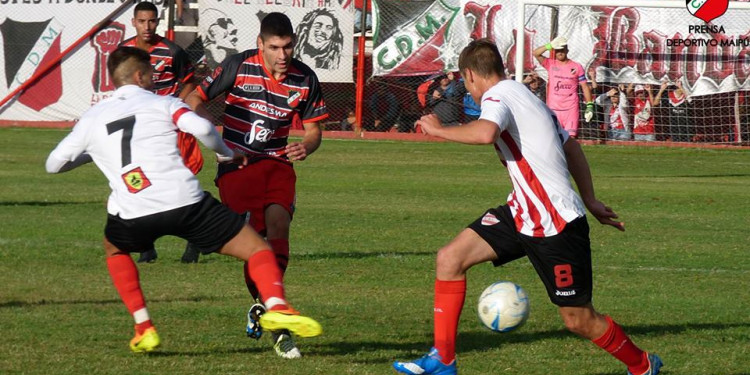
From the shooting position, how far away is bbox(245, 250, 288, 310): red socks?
6.05 meters

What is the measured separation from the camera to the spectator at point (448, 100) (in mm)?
24859

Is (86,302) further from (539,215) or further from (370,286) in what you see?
(539,215)

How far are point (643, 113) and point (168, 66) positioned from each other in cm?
1533

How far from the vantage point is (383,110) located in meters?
25.9

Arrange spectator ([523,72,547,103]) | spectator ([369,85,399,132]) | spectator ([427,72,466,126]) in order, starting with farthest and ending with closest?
spectator ([369,85,399,132]) → spectator ([427,72,466,126]) → spectator ([523,72,547,103])

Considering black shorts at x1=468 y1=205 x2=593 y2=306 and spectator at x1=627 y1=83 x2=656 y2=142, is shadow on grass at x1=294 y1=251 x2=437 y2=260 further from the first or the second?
spectator at x1=627 y1=83 x2=656 y2=142

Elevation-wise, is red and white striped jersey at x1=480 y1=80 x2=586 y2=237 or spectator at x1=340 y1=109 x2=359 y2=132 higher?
red and white striped jersey at x1=480 y1=80 x2=586 y2=237

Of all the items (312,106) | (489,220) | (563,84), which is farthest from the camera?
(563,84)

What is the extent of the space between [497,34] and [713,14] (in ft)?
14.2

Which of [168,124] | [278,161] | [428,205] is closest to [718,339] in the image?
[278,161]

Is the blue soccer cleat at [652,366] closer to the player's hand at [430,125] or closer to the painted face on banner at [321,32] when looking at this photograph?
the player's hand at [430,125]

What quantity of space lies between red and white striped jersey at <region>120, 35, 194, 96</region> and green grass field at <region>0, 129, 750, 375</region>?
148 cm

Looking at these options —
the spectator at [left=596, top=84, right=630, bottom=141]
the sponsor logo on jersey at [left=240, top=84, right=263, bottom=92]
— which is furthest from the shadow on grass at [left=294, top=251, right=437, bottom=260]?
the spectator at [left=596, top=84, right=630, bottom=141]

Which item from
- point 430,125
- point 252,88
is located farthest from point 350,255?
point 430,125
